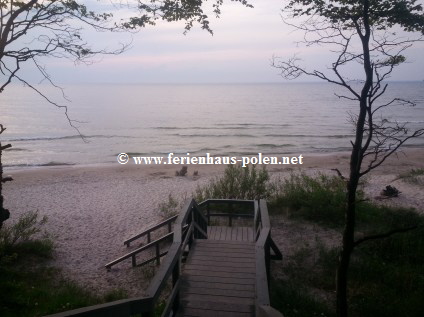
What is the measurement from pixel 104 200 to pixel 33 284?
375 inches

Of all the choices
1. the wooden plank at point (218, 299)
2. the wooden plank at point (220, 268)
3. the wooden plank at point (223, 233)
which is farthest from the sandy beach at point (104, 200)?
the wooden plank at point (218, 299)

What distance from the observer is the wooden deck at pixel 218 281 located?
520 centimetres

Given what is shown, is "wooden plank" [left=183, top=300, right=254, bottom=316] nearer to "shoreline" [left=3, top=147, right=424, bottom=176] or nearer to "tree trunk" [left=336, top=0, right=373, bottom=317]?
"tree trunk" [left=336, top=0, right=373, bottom=317]

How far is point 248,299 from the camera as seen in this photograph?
545 cm

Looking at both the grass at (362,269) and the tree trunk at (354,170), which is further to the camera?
the grass at (362,269)

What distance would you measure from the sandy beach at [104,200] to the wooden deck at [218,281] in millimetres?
2398

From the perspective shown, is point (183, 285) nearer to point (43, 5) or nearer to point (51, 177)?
point (43, 5)

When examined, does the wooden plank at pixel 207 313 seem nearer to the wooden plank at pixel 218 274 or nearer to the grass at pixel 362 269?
the wooden plank at pixel 218 274

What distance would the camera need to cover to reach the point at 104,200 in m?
17.8

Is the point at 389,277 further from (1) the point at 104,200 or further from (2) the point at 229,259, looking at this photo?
(1) the point at 104,200

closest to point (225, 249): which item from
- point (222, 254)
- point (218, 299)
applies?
point (222, 254)

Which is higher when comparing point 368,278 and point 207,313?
point 207,313
